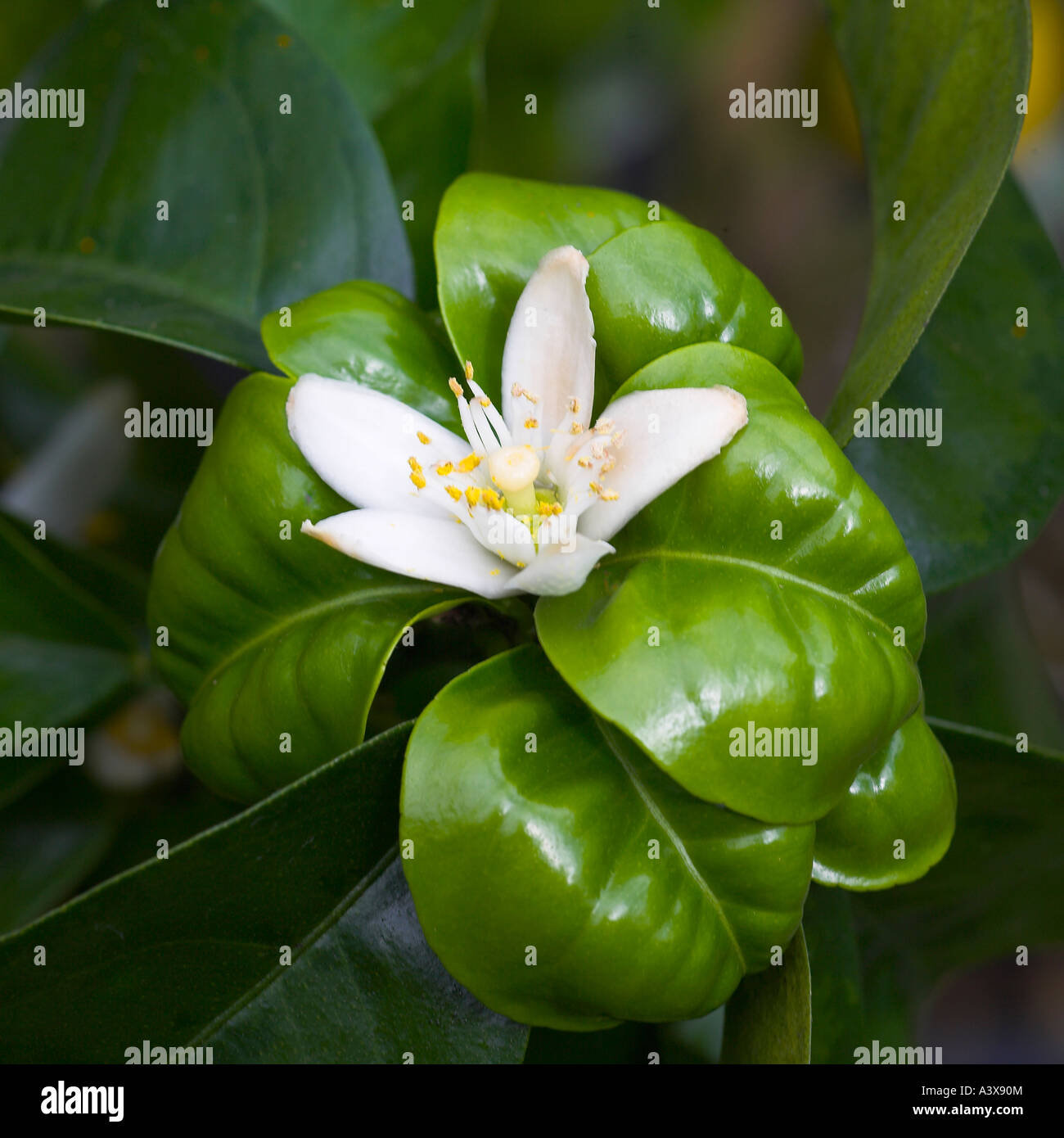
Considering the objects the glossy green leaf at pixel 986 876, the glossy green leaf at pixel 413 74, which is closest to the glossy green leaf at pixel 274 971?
the glossy green leaf at pixel 986 876

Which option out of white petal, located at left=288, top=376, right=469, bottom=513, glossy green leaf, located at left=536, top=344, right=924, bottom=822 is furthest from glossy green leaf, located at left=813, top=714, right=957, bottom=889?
white petal, located at left=288, top=376, right=469, bottom=513

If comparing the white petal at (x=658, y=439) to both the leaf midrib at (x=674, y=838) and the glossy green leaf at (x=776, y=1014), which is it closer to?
the leaf midrib at (x=674, y=838)

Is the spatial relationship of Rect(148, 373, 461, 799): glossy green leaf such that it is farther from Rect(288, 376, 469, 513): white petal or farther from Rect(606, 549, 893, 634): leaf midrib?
Rect(606, 549, 893, 634): leaf midrib

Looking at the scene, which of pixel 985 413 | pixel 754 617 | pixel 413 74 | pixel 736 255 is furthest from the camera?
pixel 736 255

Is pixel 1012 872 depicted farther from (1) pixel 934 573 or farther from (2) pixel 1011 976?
(2) pixel 1011 976

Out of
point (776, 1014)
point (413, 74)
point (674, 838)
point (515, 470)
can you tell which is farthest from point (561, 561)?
point (413, 74)

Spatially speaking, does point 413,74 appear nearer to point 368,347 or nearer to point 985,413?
point 368,347

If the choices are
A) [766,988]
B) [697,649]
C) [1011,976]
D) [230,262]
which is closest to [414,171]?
[230,262]
